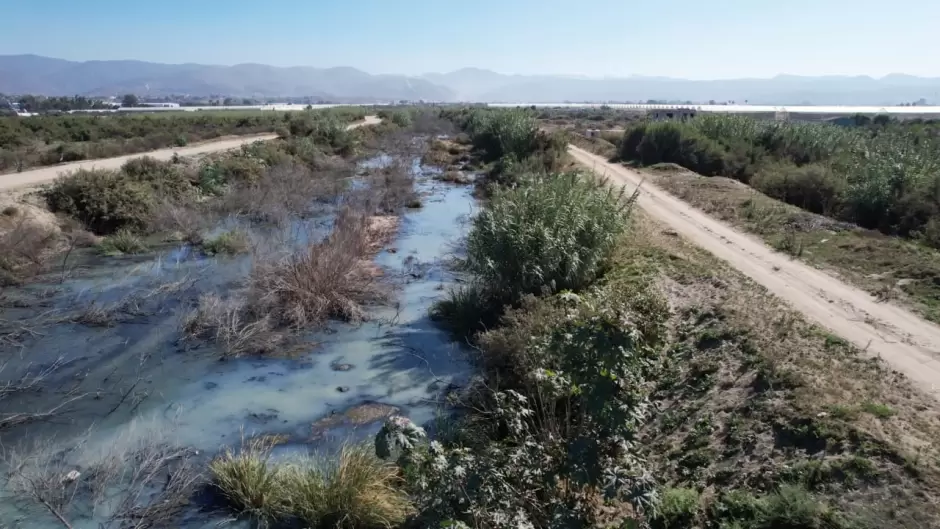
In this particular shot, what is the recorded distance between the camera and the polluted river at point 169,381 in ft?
29.3

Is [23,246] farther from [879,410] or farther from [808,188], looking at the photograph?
[808,188]

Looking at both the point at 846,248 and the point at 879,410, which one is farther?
the point at 846,248

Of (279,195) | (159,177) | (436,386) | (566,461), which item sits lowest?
(436,386)

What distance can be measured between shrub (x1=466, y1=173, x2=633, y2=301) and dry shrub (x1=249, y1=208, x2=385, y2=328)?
131 inches

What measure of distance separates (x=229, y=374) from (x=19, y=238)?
10945mm

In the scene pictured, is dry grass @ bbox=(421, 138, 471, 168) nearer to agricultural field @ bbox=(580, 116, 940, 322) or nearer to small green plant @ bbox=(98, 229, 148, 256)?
agricultural field @ bbox=(580, 116, 940, 322)

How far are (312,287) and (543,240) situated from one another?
6049mm

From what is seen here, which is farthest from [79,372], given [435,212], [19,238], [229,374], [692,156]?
[692,156]

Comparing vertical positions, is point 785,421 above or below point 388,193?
above

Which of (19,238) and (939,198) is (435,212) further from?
(939,198)

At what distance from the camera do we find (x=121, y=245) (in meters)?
21.5

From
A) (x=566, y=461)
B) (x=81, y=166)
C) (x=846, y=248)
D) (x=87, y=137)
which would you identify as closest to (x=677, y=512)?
(x=566, y=461)

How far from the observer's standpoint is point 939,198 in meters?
18.3

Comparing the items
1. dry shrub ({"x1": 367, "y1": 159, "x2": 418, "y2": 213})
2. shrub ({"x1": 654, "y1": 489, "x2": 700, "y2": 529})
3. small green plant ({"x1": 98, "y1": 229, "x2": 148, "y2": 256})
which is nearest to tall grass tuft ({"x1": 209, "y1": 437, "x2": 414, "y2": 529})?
Result: shrub ({"x1": 654, "y1": 489, "x2": 700, "y2": 529})
